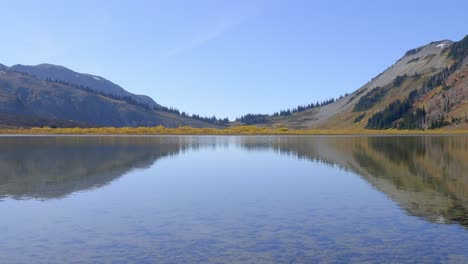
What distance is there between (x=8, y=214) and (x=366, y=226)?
58.3ft

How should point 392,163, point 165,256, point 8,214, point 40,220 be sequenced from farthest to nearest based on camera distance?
point 392,163 < point 8,214 < point 40,220 < point 165,256

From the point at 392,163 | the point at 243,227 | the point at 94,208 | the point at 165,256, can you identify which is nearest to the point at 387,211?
the point at 243,227

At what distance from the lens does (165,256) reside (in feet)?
51.4

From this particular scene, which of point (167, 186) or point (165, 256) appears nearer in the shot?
point (165, 256)

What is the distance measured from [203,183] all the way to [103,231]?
1652 centimetres

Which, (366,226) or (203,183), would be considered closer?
(366,226)

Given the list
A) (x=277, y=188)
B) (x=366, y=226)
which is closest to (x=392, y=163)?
(x=277, y=188)

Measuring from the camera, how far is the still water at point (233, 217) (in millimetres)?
16031

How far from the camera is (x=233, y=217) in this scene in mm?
22203

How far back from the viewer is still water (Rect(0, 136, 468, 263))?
16031 mm

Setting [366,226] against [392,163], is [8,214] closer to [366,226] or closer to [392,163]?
[366,226]

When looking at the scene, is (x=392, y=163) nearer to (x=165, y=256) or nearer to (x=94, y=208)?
(x=94, y=208)

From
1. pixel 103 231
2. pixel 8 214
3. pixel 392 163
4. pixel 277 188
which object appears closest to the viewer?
pixel 103 231

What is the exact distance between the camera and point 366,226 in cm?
2025
